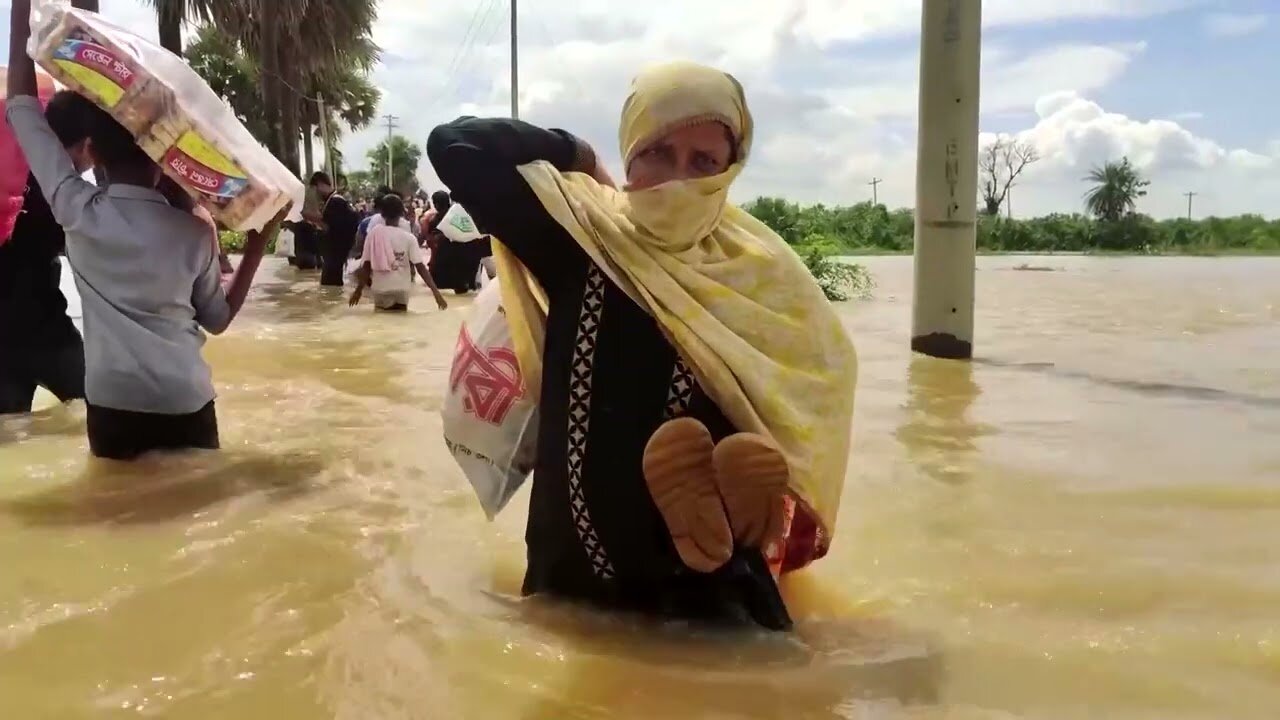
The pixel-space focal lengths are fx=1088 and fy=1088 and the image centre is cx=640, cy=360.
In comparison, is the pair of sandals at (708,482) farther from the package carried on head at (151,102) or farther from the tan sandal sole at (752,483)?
the package carried on head at (151,102)

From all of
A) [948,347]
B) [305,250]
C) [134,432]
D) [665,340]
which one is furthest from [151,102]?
[305,250]

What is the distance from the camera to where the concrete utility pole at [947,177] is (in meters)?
6.35

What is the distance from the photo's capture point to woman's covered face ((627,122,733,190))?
1938mm

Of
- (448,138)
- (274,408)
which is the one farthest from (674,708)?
(274,408)

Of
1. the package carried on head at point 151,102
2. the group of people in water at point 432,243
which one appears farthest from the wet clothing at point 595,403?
the group of people in water at point 432,243

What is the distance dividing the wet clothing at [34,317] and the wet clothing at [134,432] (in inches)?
40.7

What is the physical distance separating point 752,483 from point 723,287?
1.22 feet

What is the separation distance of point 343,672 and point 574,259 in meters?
0.84

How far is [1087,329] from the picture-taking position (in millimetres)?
8461

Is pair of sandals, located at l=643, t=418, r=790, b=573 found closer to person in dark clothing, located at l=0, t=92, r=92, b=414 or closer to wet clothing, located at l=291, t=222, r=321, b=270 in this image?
person in dark clothing, located at l=0, t=92, r=92, b=414

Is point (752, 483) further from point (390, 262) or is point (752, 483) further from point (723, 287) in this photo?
point (390, 262)

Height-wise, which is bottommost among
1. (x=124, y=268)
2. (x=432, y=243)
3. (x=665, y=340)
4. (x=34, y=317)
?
(x=34, y=317)

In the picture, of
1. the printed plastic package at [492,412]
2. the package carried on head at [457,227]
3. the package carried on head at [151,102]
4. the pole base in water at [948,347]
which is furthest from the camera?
the package carried on head at [457,227]

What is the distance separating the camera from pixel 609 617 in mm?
2123
